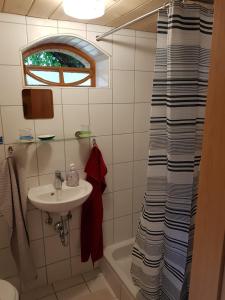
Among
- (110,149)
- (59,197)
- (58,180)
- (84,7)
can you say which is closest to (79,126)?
(110,149)

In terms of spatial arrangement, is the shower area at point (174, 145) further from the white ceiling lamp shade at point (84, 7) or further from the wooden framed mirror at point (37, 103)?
the wooden framed mirror at point (37, 103)

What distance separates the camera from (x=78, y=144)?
2061 millimetres

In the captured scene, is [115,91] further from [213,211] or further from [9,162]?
[213,211]

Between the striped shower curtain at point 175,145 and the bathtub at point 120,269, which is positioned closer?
the striped shower curtain at point 175,145

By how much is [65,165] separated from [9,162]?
46 centimetres

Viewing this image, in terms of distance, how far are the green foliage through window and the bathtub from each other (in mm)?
1846

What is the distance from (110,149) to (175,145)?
3.33ft

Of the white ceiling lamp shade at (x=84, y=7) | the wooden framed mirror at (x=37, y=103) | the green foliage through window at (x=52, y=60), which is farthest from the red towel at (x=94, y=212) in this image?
the white ceiling lamp shade at (x=84, y=7)

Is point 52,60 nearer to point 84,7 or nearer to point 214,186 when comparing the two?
point 84,7

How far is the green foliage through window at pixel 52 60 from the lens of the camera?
2.02 metres

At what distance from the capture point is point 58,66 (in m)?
2.11

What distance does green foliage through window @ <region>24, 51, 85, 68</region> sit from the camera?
2.02 meters

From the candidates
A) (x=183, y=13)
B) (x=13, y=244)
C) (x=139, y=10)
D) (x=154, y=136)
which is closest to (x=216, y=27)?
(x=183, y=13)

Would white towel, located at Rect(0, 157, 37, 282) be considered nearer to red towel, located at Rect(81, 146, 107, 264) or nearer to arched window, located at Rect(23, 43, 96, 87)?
red towel, located at Rect(81, 146, 107, 264)
